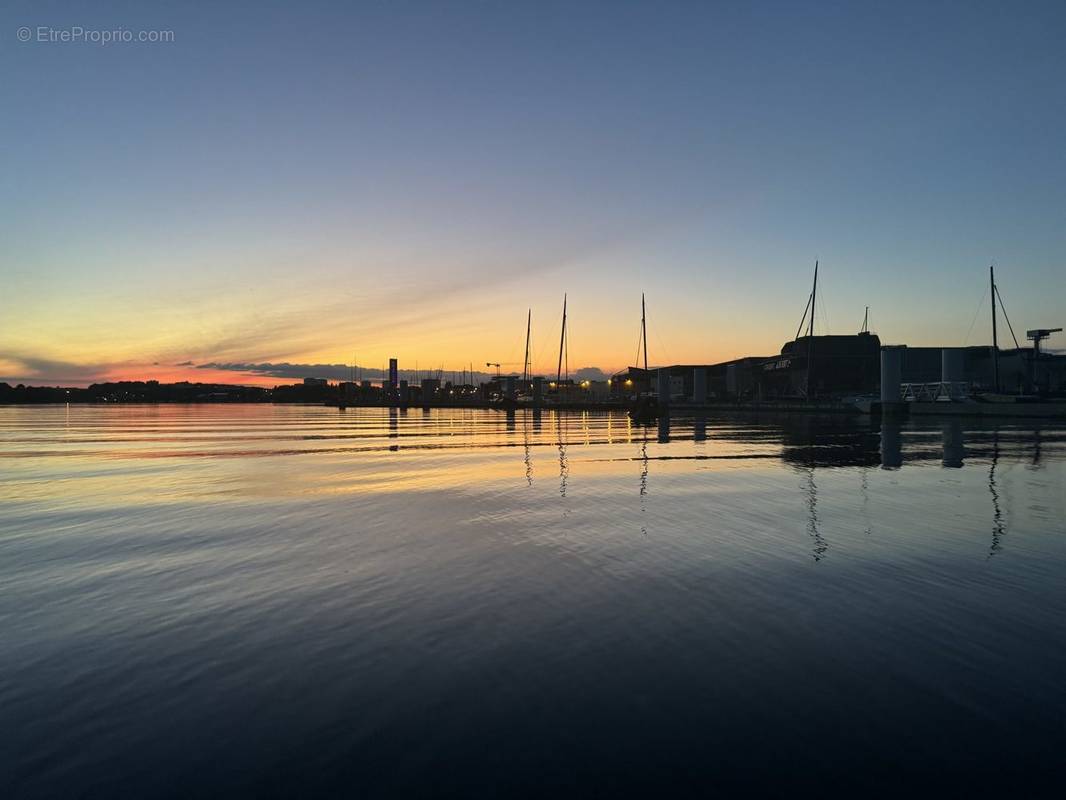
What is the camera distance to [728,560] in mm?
12016

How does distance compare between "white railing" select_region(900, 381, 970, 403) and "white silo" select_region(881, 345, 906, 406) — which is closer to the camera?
"white silo" select_region(881, 345, 906, 406)

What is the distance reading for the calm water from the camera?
17.3ft

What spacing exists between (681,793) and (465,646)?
11.9 feet

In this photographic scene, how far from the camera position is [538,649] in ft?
25.4

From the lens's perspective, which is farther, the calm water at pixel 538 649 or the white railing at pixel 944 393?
the white railing at pixel 944 393

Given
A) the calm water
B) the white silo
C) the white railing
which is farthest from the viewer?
the white railing

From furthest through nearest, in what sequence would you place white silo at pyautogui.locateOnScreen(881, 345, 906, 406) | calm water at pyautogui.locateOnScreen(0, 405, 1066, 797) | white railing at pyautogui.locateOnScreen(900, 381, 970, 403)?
white railing at pyautogui.locateOnScreen(900, 381, 970, 403)
white silo at pyautogui.locateOnScreen(881, 345, 906, 406)
calm water at pyautogui.locateOnScreen(0, 405, 1066, 797)

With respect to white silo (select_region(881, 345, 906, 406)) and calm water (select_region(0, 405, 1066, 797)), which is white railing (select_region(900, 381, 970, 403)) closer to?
white silo (select_region(881, 345, 906, 406))

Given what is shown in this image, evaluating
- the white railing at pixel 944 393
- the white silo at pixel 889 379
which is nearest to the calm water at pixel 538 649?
the white silo at pixel 889 379

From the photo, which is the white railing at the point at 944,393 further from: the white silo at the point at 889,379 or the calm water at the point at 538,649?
the calm water at the point at 538,649

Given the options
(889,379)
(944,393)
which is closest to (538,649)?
(889,379)

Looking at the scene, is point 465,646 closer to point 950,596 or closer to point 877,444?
point 950,596

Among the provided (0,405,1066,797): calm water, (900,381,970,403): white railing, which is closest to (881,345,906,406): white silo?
(900,381,970,403): white railing

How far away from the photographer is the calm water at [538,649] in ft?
17.3
